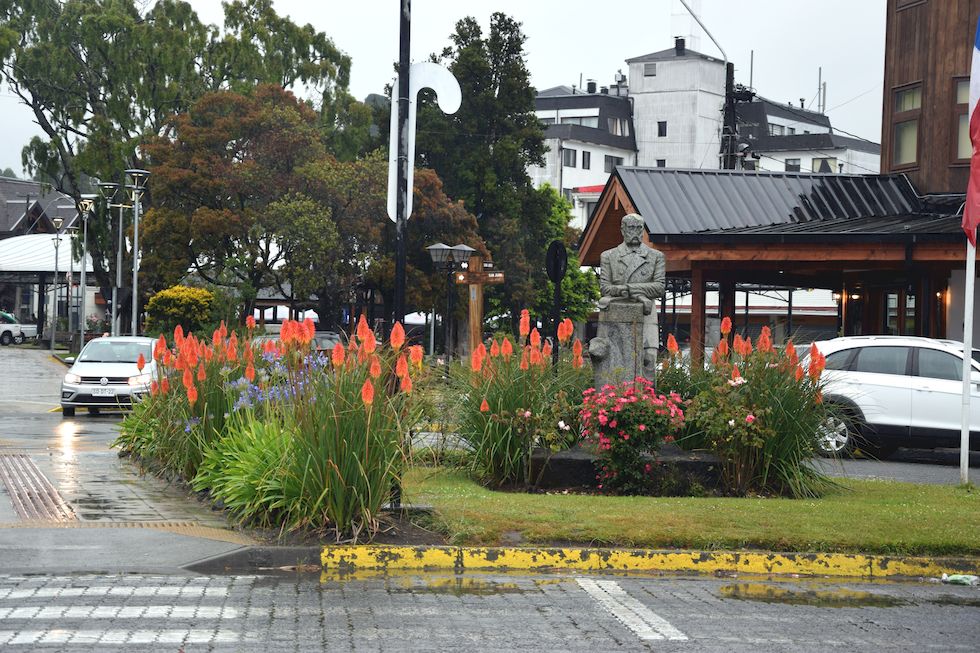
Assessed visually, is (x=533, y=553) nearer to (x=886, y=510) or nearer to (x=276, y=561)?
(x=276, y=561)

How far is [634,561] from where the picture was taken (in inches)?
368

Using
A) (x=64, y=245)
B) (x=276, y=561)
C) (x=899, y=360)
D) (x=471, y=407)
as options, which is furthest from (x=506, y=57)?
(x=276, y=561)

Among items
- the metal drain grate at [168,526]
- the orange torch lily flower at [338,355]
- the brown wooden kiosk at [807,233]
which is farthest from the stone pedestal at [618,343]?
the brown wooden kiosk at [807,233]

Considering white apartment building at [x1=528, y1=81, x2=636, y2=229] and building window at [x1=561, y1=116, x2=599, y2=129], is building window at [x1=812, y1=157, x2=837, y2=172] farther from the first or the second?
building window at [x1=561, y1=116, x2=599, y2=129]

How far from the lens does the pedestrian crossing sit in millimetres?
6781

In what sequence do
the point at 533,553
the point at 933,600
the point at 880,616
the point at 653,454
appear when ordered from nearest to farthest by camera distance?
the point at 880,616 < the point at 933,600 < the point at 533,553 < the point at 653,454

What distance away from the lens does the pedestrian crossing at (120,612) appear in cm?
678

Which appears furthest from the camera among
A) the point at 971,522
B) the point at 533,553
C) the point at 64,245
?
the point at 64,245

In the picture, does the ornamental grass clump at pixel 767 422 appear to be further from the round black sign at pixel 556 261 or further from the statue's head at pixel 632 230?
the round black sign at pixel 556 261

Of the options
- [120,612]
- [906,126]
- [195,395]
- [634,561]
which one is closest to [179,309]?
[906,126]

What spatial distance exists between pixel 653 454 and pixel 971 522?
3.01 m

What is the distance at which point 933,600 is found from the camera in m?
8.62

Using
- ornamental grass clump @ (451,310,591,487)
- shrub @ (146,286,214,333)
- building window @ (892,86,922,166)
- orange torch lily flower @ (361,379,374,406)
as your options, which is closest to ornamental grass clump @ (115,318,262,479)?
ornamental grass clump @ (451,310,591,487)

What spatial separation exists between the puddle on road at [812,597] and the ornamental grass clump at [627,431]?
11.2 ft
